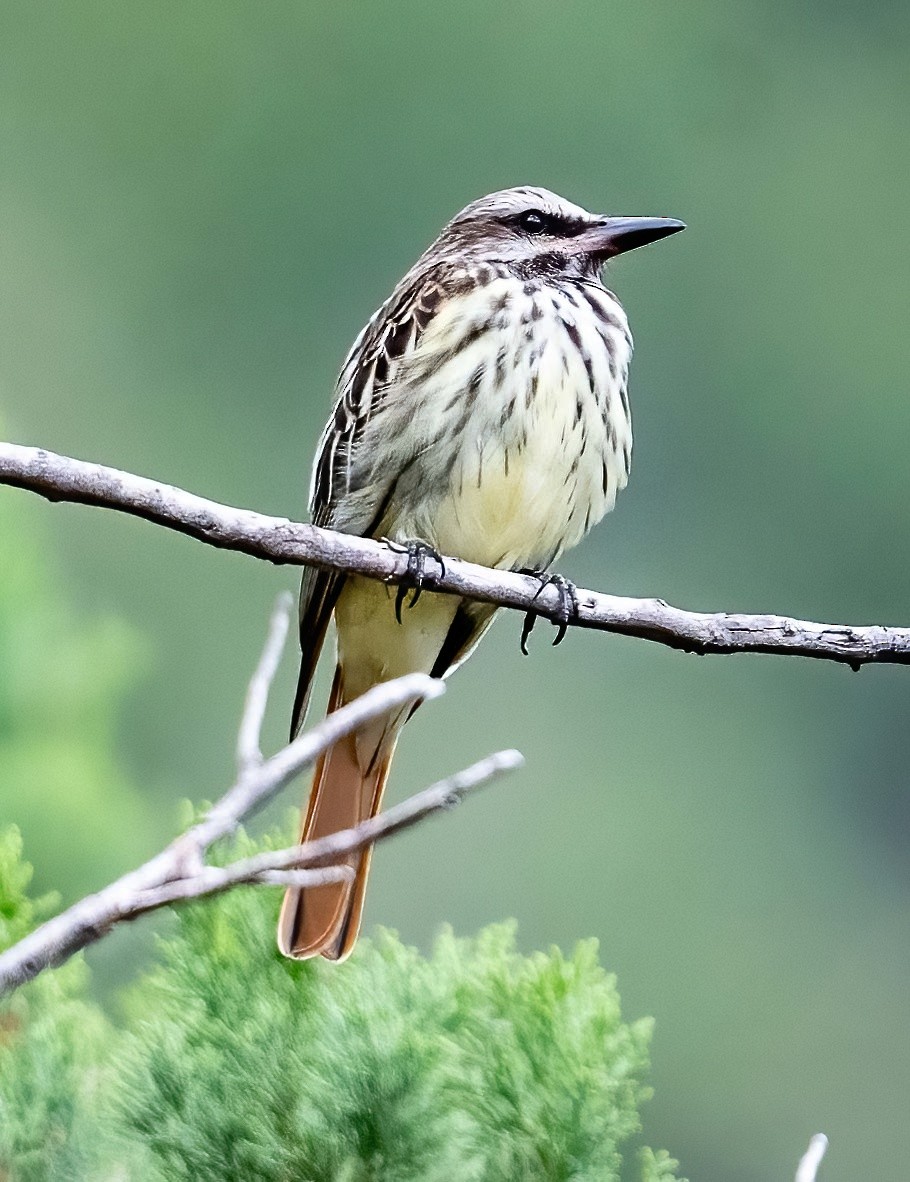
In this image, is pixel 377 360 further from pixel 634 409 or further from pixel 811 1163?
pixel 634 409

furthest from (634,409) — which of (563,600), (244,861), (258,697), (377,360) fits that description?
(244,861)

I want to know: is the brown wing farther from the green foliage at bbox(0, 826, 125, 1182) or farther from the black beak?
the green foliage at bbox(0, 826, 125, 1182)

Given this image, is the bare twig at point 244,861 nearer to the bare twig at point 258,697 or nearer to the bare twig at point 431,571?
the bare twig at point 258,697

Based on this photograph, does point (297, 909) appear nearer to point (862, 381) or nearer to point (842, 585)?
point (842, 585)

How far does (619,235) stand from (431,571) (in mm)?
588

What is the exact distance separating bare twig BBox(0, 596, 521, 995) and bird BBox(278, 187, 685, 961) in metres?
0.81

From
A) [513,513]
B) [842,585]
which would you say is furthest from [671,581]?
[513,513]

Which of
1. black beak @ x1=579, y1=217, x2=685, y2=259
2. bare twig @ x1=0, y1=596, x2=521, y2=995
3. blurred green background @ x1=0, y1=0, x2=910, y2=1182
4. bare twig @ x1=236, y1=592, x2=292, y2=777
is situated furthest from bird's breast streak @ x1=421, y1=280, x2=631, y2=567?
blurred green background @ x1=0, y1=0, x2=910, y2=1182

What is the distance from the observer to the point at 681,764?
15.2ft

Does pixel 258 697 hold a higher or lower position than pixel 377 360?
lower

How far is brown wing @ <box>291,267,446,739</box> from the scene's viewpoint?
177 cm

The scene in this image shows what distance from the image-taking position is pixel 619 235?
190 centimetres

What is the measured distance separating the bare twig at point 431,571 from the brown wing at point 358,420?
0.29 metres

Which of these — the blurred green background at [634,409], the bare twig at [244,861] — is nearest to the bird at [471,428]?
the bare twig at [244,861]
